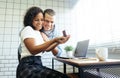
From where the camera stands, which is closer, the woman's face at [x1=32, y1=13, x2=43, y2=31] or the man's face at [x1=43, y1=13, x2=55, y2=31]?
the woman's face at [x1=32, y1=13, x2=43, y2=31]

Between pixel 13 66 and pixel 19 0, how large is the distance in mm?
1091

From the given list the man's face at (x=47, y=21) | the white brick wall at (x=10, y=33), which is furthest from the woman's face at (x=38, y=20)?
the white brick wall at (x=10, y=33)

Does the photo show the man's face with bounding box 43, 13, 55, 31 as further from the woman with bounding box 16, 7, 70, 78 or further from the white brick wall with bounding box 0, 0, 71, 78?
the white brick wall with bounding box 0, 0, 71, 78

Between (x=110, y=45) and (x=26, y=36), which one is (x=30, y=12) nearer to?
(x=26, y=36)

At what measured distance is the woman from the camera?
39.9 inches

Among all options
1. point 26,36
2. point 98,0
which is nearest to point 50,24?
point 26,36

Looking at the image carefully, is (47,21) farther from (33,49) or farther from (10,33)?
(10,33)

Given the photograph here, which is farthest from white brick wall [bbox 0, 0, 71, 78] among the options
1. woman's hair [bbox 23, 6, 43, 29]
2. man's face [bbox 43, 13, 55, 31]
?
woman's hair [bbox 23, 6, 43, 29]

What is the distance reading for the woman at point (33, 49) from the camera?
1.01 metres

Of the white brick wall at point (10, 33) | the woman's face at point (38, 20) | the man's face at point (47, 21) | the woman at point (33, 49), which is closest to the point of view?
the woman at point (33, 49)

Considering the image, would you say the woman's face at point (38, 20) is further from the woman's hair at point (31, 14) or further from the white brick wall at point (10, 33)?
the white brick wall at point (10, 33)

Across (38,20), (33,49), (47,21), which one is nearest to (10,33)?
(47,21)

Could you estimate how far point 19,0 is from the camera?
2.44 m

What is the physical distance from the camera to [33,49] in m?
1.03
